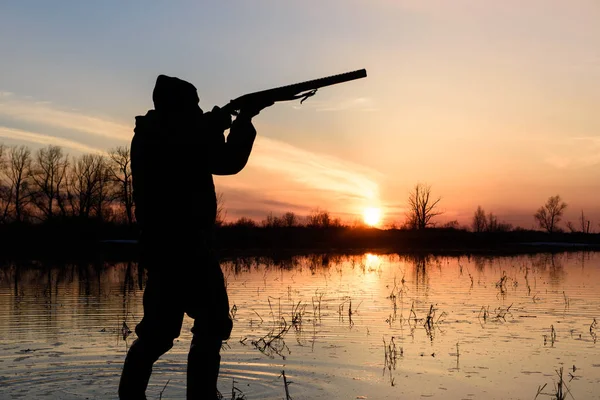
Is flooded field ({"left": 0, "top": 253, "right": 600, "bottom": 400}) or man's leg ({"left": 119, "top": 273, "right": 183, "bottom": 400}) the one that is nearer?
man's leg ({"left": 119, "top": 273, "right": 183, "bottom": 400})

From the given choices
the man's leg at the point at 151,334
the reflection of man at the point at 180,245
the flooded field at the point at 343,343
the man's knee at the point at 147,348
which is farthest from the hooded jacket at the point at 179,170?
the flooded field at the point at 343,343

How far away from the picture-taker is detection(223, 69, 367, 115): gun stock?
241 inches

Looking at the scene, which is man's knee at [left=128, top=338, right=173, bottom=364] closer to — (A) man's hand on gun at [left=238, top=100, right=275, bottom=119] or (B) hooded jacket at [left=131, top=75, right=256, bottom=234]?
(B) hooded jacket at [left=131, top=75, right=256, bottom=234]

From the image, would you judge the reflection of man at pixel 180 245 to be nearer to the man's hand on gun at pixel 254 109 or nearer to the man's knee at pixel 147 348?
the man's knee at pixel 147 348

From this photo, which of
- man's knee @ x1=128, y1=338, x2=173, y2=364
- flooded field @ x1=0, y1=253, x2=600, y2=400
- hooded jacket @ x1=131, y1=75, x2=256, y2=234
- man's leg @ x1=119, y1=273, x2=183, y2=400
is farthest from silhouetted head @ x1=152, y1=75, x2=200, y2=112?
flooded field @ x1=0, y1=253, x2=600, y2=400

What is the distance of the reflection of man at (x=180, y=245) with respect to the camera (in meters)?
5.52

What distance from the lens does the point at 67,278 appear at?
71.9 feet

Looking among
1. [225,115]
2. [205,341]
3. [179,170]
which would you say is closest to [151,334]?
[205,341]

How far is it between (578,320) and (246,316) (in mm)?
5813

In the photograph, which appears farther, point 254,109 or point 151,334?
point 254,109

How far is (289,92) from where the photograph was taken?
6.60 m

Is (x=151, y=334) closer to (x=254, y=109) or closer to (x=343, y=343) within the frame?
(x=254, y=109)

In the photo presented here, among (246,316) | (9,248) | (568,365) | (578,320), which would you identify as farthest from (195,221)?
(9,248)

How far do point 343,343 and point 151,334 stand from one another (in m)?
4.69
